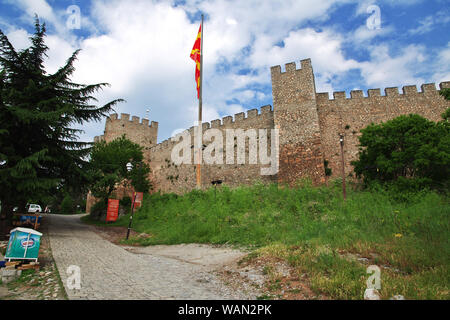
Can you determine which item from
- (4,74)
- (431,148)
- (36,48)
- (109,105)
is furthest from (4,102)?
(431,148)

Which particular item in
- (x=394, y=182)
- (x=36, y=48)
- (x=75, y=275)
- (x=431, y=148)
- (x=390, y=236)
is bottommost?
(x=75, y=275)

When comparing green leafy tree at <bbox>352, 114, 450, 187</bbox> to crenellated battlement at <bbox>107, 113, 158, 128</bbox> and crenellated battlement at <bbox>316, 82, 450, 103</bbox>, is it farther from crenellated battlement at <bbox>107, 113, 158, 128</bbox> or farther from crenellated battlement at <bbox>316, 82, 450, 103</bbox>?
crenellated battlement at <bbox>107, 113, 158, 128</bbox>

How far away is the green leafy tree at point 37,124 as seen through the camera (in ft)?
33.1

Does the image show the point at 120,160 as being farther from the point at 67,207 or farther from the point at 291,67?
the point at 67,207

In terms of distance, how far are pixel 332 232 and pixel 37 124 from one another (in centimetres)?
1296

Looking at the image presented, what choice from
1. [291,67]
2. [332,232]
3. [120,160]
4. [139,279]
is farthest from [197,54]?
[139,279]

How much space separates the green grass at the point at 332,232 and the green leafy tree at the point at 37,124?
16.3 feet

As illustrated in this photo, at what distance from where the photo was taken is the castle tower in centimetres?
1474

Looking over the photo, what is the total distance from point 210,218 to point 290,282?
21.4 ft

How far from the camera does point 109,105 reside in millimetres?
13844

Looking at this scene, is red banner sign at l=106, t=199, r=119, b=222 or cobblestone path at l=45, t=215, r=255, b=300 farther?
red banner sign at l=106, t=199, r=119, b=222

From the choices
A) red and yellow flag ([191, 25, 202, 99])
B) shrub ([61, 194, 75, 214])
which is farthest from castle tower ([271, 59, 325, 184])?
shrub ([61, 194, 75, 214])

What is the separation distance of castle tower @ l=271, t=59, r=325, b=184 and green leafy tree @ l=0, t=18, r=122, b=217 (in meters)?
10.4
